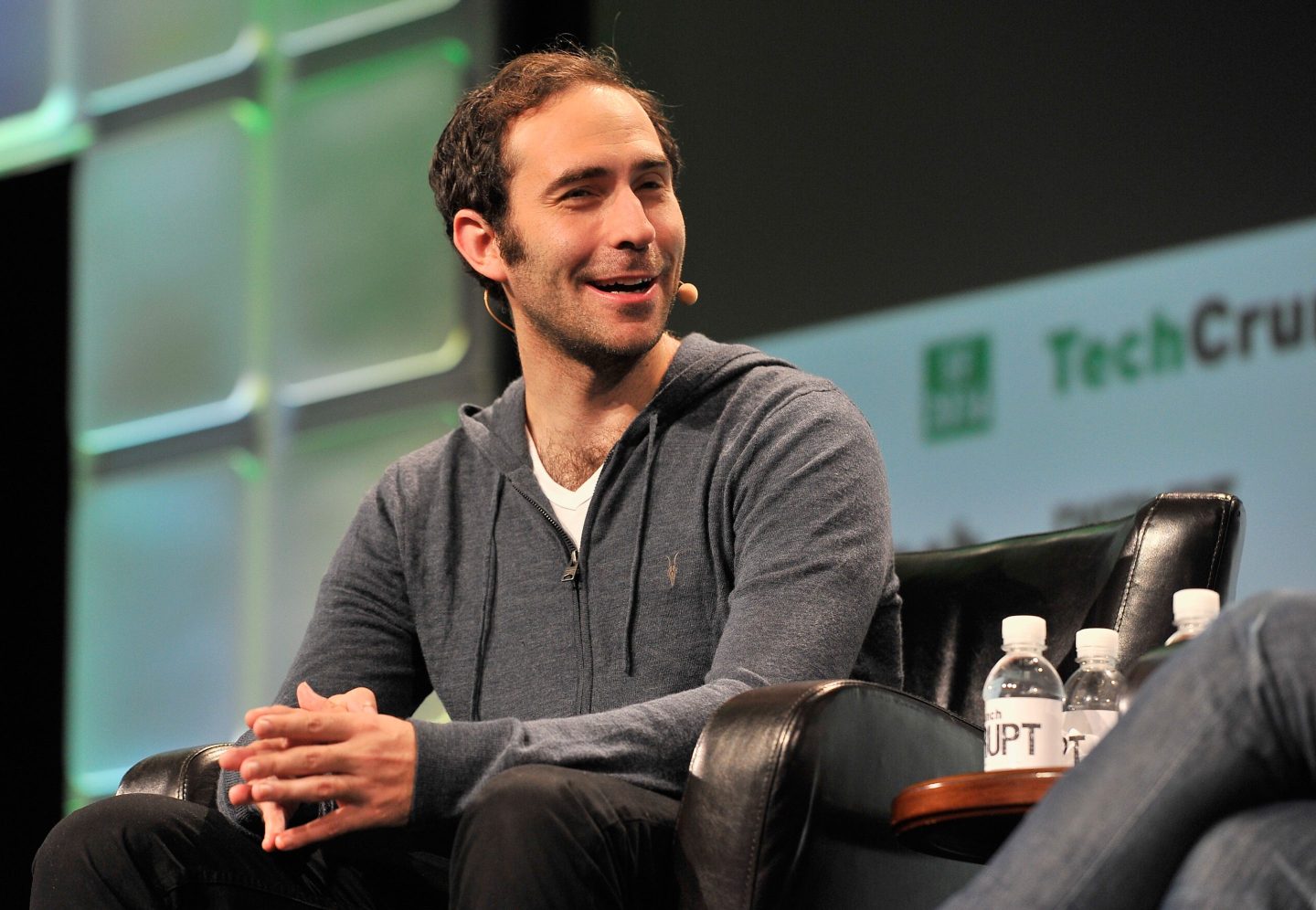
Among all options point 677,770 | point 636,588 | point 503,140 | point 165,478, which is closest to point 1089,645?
point 677,770

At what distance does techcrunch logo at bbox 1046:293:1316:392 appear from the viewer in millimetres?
2600

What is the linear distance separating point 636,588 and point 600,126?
2.02 ft

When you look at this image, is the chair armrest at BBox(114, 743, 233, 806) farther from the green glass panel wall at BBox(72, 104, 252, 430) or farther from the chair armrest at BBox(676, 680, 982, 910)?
the green glass panel wall at BBox(72, 104, 252, 430)

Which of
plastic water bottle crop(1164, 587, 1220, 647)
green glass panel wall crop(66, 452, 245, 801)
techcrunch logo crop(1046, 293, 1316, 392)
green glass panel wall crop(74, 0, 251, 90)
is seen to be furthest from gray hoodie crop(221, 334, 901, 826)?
green glass panel wall crop(74, 0, 251, 90)

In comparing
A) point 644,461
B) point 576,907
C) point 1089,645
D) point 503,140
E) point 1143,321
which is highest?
point 503,140

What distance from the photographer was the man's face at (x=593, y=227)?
2.12 m

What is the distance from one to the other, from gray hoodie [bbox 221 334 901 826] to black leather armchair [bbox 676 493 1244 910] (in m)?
0.13

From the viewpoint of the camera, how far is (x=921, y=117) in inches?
121

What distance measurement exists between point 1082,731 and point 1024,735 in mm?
89

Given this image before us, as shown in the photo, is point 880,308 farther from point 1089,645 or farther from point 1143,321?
point 1089,645

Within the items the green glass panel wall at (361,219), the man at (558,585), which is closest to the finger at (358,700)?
the man at (558,585)

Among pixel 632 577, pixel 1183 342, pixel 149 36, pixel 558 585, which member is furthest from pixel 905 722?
pixel 149 36

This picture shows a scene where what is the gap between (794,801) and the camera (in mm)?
1427

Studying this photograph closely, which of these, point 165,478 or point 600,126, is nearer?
point 600,126
